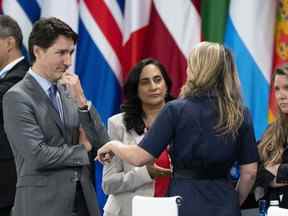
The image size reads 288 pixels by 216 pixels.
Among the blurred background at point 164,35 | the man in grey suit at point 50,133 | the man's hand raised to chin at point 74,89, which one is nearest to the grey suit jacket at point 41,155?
the man in grey suit at point 50,133

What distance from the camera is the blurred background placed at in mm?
4344

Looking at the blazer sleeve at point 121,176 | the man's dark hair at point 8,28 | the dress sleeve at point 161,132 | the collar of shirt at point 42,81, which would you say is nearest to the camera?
the dress sleeve at point 161,132

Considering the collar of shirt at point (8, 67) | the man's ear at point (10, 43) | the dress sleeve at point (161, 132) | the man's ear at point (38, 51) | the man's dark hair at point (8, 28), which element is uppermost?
the man's dark hair at point (8, 28)

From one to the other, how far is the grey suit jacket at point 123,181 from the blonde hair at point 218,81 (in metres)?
0.73

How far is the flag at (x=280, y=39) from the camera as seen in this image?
14.1 feet

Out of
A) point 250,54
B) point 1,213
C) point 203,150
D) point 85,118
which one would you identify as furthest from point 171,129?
point 250,54

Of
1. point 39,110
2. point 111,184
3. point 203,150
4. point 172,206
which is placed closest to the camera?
Answer: point 172,206

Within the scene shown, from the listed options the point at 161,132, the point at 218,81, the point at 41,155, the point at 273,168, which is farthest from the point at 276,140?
the point at 41,155

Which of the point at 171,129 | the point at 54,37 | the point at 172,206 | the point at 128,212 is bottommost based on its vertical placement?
the point at 128,212

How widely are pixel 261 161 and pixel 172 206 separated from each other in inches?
31.0

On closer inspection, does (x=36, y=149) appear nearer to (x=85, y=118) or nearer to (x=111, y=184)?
(x=85, y=118)

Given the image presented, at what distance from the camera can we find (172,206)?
2.44 m

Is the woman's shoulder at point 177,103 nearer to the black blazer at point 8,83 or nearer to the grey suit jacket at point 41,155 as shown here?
the grey suit jacket at point 41,155

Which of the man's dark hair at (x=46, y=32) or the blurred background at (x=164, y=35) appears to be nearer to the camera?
the man's dark hair at (x=46, y=32)
